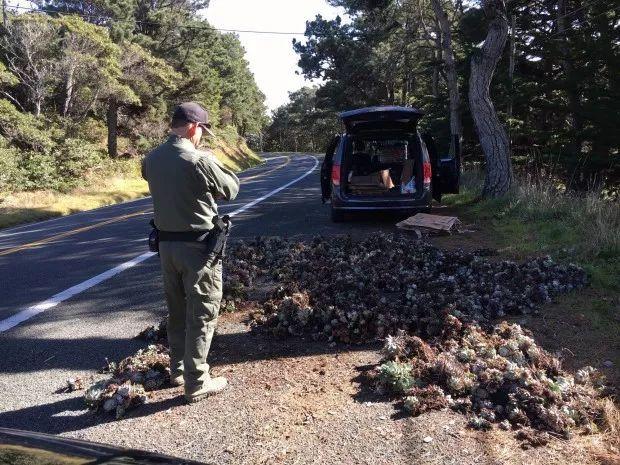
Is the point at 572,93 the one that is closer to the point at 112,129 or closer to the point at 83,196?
the point at 83,196

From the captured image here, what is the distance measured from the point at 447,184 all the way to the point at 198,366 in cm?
792

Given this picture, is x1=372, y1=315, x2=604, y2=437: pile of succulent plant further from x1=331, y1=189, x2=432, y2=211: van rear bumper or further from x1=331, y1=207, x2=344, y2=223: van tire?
x1=331, y1=207, x2=344, y2=223: van tire

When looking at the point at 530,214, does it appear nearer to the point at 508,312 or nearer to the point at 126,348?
the point at 508,312

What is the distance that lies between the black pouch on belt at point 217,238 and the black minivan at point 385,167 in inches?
241

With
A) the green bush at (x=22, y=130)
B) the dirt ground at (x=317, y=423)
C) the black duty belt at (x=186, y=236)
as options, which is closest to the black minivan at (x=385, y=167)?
the dirt ground at (x=317, y=423)

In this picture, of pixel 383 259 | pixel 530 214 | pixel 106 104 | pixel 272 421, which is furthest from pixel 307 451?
pixel 106 104

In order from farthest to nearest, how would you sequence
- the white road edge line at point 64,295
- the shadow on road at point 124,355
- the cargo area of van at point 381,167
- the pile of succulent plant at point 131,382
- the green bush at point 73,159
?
the green bush at point 73,159 < the cargo area of van at point 381,167 < the white road edge line at point 64,295 < the pile of succulent plant at point 131,382 < the shadow on road at point 124,355

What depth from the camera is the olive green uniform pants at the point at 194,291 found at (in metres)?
3.57

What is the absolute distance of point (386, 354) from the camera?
159 inches

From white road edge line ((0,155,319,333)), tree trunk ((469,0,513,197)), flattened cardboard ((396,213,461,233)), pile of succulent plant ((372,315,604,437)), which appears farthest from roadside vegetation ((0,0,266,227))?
pile of succulent plant ((372,315,604,437))

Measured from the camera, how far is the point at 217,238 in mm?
3637

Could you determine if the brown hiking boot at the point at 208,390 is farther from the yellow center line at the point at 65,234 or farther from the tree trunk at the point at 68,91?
the tree trunk at the point at 68,91

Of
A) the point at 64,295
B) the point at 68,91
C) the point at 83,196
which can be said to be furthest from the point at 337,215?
the point at 68,91

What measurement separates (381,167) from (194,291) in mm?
7960
